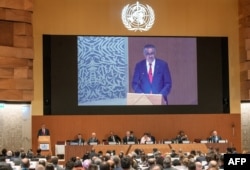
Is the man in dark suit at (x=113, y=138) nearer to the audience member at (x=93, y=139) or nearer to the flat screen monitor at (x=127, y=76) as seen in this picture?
the audience member at (x=93, y=139)

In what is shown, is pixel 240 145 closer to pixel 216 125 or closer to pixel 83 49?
pixel 216 125

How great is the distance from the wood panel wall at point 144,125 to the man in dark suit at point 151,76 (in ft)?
3.78

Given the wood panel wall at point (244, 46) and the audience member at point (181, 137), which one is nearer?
the audience member at point (181, 137)

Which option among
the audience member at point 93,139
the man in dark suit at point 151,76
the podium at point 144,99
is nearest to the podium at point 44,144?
the audience member at point 93,139

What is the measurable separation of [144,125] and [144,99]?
1.14 meters

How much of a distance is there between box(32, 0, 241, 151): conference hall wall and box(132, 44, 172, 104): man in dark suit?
1.00 m

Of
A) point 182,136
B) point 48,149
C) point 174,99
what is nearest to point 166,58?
point 174,99

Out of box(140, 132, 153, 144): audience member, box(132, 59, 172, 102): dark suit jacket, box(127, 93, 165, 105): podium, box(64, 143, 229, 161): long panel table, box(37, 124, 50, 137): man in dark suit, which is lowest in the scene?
box(64, 143, 229, 161): long panel table

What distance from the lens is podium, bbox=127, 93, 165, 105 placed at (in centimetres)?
2183

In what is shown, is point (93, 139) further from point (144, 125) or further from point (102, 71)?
point (102, 71)

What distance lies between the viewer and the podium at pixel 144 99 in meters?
21.8

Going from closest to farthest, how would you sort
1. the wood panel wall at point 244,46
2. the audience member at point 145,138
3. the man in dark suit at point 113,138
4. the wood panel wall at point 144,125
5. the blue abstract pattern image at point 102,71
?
the audience member at point 145,138
the man in dark suit at point 113,138
the wood panel wall at point 144,125
the blue abstract pattern image at point 102,71
the wood panel wall at point 244,46

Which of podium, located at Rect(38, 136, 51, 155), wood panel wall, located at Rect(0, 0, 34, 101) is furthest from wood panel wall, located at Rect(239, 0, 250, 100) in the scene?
wood panel wall, located at Rect(0, 0, 34, 101)

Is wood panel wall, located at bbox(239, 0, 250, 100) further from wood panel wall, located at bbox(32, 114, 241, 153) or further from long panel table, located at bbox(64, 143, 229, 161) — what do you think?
long panel table, located at bbox(64, 143, 229, 161)
